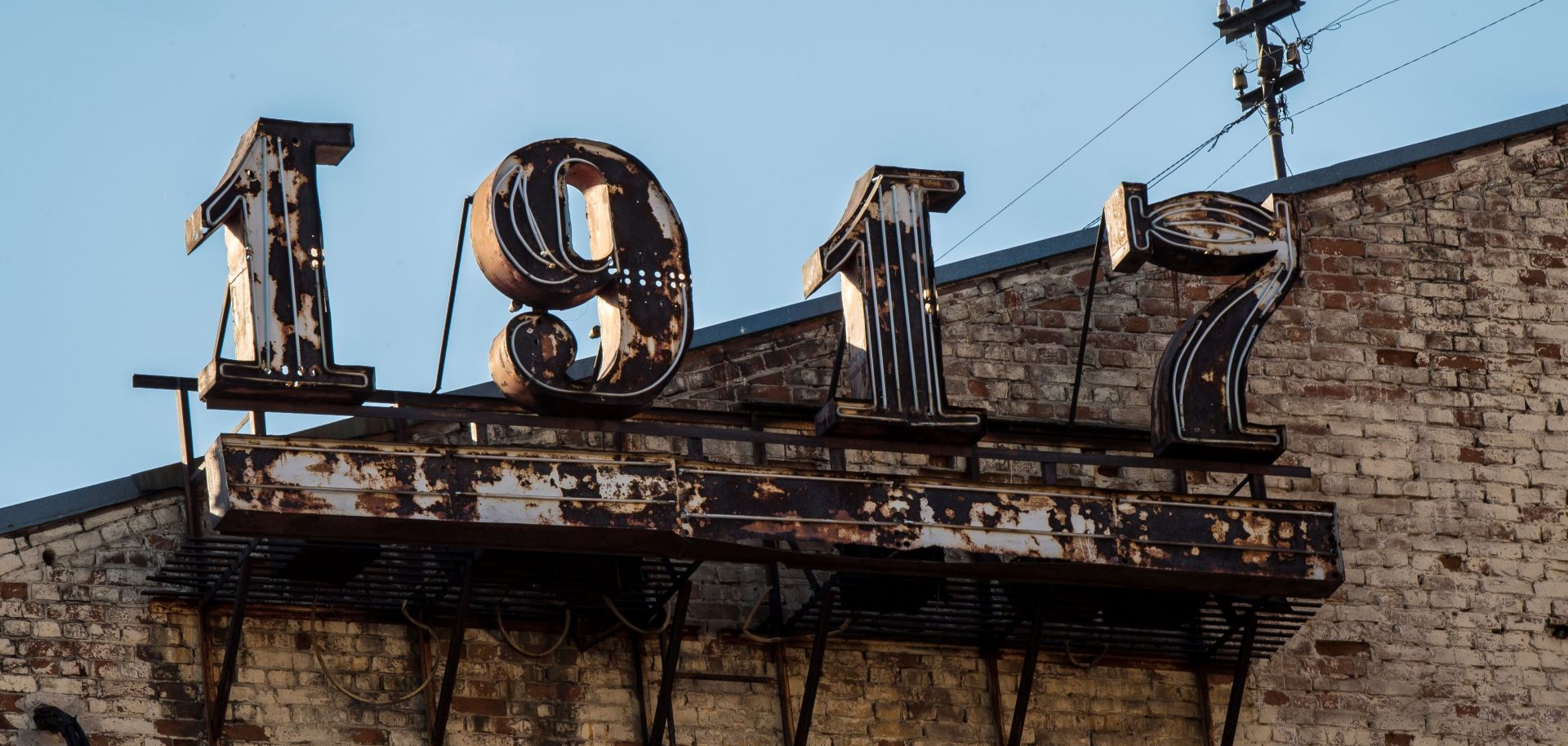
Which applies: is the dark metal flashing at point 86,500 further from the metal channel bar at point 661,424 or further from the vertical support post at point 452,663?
the vertical support post at point 452,663

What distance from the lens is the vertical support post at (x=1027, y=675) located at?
1173 centimetres

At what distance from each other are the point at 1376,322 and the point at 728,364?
3.71 meters

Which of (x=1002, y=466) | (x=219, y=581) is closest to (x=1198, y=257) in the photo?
(x=1002, y=466)

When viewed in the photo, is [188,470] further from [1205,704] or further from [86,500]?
[1205,704]

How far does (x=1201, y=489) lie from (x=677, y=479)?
353cm

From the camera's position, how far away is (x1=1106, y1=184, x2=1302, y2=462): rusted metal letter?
456 inches

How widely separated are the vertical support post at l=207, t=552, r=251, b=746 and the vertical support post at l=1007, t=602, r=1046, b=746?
364 centimetres

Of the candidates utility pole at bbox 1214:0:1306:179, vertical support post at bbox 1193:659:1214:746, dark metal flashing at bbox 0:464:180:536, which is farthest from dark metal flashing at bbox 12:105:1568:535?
utility pole at bbox 1214:0:1306:179

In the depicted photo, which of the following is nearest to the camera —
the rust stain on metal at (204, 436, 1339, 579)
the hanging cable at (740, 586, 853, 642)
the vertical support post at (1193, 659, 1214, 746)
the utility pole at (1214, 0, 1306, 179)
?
the rust stain on metal at (204, 436, 1339, 579)

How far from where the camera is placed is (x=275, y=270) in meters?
10.5

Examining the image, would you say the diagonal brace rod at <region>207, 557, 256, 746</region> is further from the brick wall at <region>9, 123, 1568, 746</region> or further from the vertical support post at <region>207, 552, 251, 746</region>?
the brick wall at <region>9, 123, 1568, 746</region>

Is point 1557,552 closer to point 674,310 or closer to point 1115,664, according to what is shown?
point 1115,664

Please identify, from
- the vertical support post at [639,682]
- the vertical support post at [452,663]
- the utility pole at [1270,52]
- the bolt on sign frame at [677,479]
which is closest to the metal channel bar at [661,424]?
the bolt on sign frame at [677,479]

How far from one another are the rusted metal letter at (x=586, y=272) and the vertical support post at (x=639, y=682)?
4.38ft
